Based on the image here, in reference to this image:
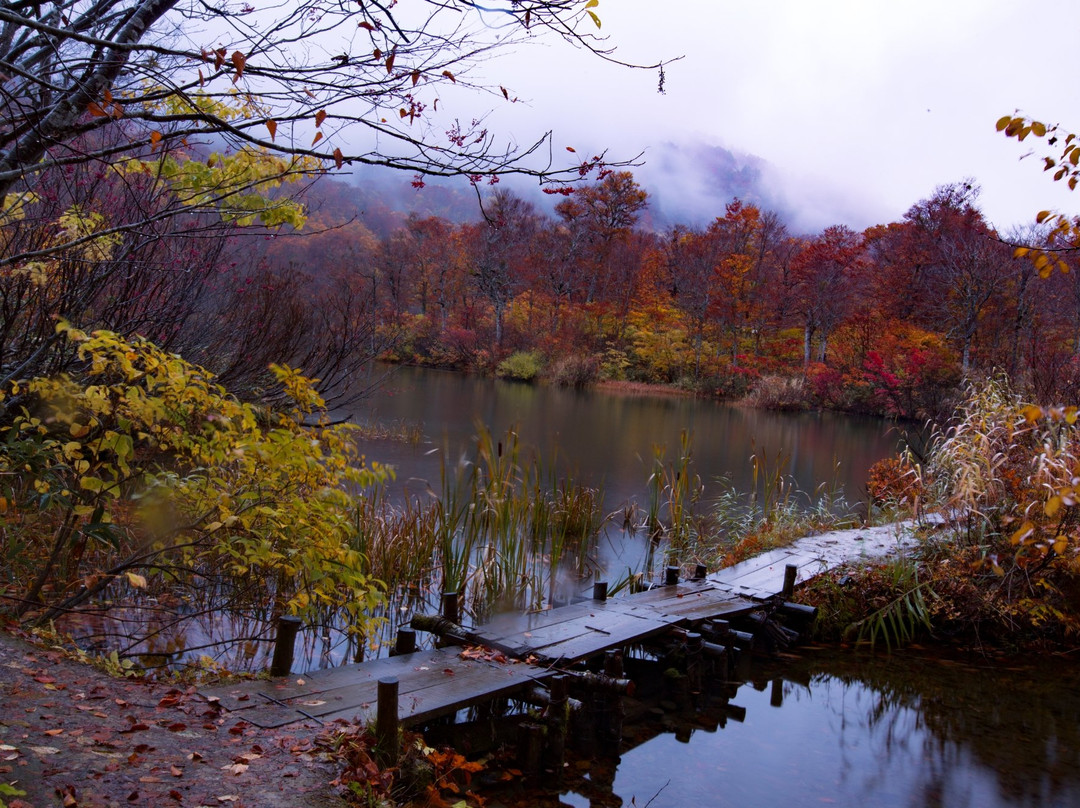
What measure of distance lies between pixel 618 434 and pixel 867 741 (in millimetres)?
11972

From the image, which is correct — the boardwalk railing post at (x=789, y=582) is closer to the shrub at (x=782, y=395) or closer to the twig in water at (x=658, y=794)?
the twig in water at (x=658, y=794)

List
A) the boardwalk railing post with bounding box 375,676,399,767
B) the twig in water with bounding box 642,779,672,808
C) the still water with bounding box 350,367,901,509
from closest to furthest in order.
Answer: the boardwalk railing post with bounding box 375,676,399,767 < the twig in water with bounding box 642,779,672,808 < the still water with bounding box 350,367,901,509

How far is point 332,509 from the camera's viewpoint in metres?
4.12

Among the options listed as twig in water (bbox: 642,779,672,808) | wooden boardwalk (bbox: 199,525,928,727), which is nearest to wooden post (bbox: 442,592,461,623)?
wooden boardwalk (bbox: 199,525,928,727)

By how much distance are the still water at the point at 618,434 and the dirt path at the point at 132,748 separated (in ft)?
15.8

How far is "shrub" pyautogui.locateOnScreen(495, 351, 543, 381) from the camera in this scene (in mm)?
30156

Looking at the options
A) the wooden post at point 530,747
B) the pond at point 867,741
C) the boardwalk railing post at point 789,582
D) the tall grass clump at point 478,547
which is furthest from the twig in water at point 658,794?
the boardwalk railing post at point 789,582

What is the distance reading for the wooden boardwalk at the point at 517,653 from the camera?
3.62 m

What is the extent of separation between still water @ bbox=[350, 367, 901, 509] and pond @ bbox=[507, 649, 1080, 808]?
2.80m

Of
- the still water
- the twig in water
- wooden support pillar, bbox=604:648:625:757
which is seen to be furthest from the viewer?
the still water

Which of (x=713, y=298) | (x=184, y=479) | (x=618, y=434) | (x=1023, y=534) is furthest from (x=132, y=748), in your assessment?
(x=713, y=298)

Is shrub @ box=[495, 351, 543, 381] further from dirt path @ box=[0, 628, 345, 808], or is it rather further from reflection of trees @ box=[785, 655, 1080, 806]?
dirt path @ box=[0, 628, 345, 808]

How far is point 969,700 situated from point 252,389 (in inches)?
272

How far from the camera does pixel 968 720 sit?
540 centimetres
